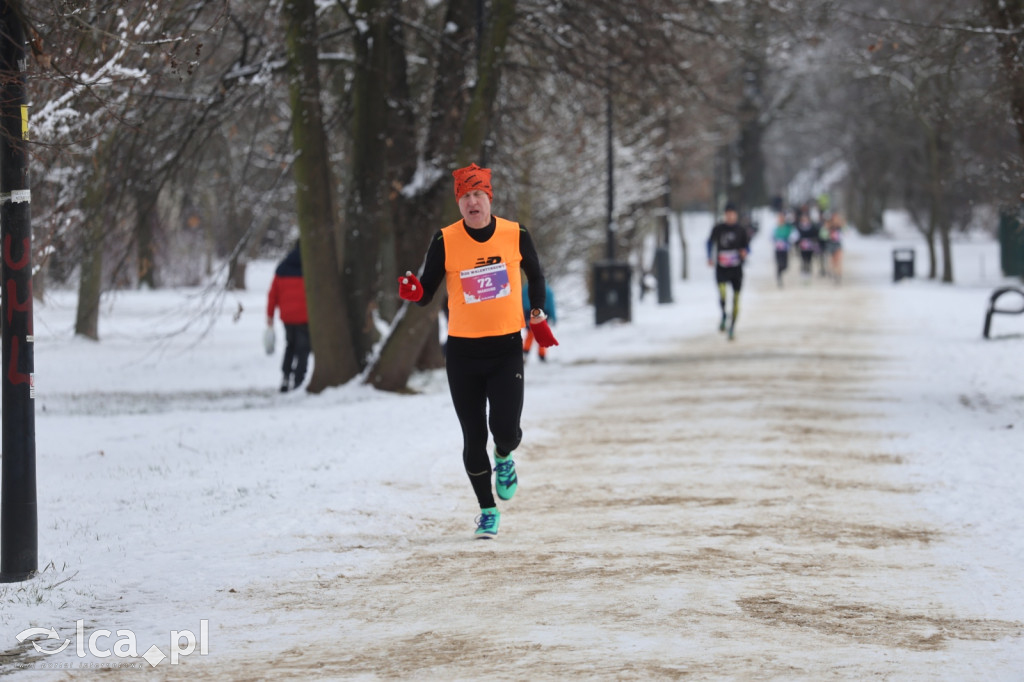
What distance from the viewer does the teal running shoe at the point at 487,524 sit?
24.1 ft

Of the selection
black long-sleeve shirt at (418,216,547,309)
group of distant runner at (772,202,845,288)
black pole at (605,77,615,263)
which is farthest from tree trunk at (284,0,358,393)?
group of distant runner at (772,202,845,288)

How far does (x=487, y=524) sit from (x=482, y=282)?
127cm

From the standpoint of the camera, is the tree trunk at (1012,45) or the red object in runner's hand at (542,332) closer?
the red object in runner's hand at (542,332)

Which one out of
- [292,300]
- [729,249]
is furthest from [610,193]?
[292,300]

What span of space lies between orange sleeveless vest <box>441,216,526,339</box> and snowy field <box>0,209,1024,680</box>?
1123 millimetres

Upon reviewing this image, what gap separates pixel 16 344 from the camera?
6297 mm

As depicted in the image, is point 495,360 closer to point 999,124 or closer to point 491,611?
point 491,611

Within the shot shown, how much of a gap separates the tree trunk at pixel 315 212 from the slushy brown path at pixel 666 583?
14.6ft

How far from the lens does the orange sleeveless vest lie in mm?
7211

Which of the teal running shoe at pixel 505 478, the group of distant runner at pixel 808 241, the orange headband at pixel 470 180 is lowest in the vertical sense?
the teal running shoe at pixel 505 478

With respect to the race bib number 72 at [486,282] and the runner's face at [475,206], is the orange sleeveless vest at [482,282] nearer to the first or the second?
the race bib number 72 at [486,282]

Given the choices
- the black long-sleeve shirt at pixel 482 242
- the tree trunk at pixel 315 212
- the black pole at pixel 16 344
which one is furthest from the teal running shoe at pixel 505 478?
the tree trunk at pixel 315 212

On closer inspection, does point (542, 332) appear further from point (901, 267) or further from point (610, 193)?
point (901, 267)

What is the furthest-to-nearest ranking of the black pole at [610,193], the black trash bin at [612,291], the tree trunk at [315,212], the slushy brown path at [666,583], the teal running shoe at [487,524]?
1. the black trash bin at [612,291]
2. the black pole at [610,193]
3. the tree trunk at [315,212]
4. the teal running shoe at [487,524]
5. the slushy brown path at [666,583]
